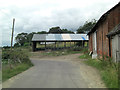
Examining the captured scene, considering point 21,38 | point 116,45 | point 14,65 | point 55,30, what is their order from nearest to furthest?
point 116,45 → point 14,65 → point 55,30 → point 21,38

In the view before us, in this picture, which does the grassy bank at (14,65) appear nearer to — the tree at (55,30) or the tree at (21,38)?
the tree at (55,30)

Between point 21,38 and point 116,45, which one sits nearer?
point 116,45

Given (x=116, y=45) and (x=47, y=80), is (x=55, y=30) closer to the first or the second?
(x=116, y=45)

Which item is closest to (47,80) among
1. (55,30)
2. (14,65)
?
(14,65)

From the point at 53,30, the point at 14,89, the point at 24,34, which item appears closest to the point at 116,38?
the point at 14,89

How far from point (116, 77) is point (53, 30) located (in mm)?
81594

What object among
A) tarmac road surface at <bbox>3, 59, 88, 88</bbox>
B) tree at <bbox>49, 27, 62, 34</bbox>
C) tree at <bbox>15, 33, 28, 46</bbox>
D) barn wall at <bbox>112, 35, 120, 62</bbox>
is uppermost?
tree at <bbox>49, 27, 62, 34</bbox>

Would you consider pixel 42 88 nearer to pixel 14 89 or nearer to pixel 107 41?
pixel 14 89

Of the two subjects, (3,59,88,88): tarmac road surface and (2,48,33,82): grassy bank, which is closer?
(3,59,88,88): tarmac road surface

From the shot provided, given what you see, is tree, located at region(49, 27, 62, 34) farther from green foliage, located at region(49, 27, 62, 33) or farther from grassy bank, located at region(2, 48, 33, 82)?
grassy bank, located at region(2, 48, 33, 82)

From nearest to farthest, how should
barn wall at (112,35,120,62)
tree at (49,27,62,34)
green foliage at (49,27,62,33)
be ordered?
1. barn wall at (112,35,120,62)
2. tree at (49,27,62,34)
3. green foliage at (49,27,62,33)

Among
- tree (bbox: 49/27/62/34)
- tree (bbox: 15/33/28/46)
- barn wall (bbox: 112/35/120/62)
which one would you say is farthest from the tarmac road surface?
tree (bbox: 15/33/28/46)

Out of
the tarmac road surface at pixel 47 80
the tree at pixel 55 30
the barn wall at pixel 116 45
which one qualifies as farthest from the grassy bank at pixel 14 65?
the tree at pixel 55 30

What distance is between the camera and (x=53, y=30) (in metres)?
86.0
